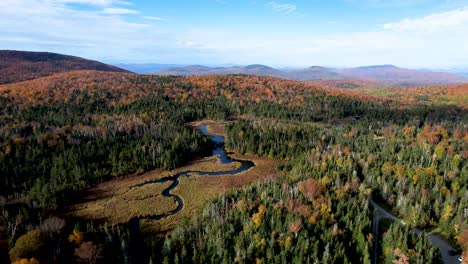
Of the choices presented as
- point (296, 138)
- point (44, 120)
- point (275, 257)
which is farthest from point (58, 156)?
point (296, 138)

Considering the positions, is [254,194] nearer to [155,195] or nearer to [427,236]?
[155,195]

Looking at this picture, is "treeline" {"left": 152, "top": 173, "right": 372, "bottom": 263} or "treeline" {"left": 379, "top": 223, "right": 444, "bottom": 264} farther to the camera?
"treeline" {"left": 379, "top": 223, "right": 444, "bottom": 264}

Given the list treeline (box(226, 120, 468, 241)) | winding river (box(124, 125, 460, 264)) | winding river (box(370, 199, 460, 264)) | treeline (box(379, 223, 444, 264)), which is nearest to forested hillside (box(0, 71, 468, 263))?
treeline (box(379, 223, 444, 264))

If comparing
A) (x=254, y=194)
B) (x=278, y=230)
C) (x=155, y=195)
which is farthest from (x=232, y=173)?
(x=278, y=230)

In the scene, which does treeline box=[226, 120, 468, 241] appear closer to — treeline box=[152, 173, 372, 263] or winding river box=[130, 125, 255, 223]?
winding river box=[130, 125, 255, 223]

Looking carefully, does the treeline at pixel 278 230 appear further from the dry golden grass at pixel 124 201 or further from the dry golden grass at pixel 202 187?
the dry golden grass at pixel 124 201

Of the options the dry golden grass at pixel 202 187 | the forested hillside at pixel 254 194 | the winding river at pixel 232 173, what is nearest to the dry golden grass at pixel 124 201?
the winding river at pixel 232 173

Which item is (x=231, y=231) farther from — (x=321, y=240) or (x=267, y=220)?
(x=321, y=240)

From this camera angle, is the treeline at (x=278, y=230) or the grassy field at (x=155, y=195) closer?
the treeline at (x=278, y=230)

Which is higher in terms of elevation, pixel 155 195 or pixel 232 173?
pixel 232 173
